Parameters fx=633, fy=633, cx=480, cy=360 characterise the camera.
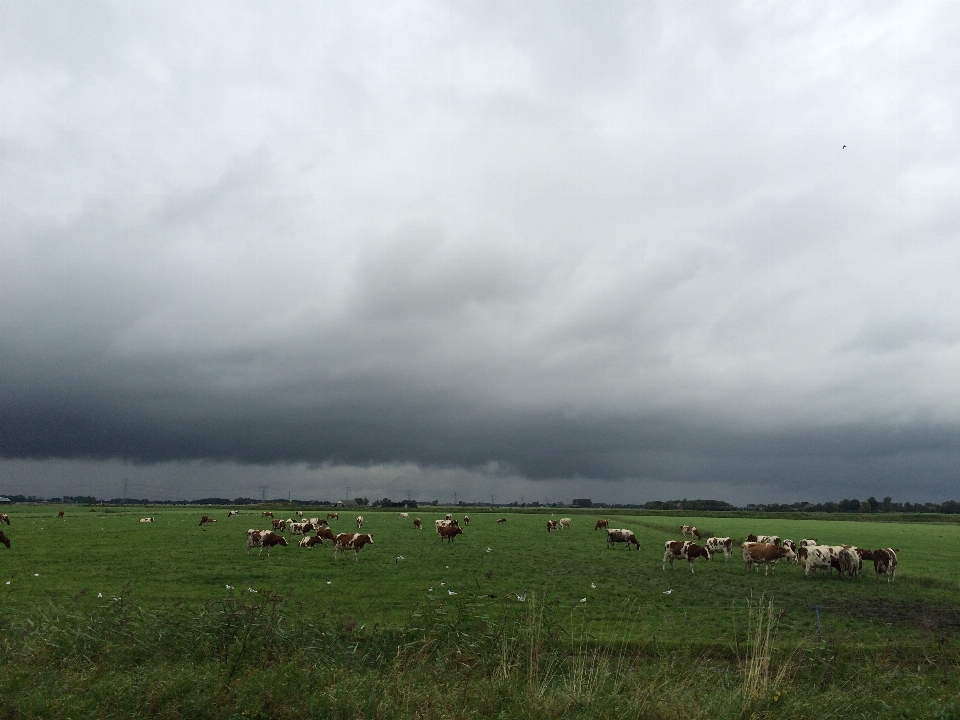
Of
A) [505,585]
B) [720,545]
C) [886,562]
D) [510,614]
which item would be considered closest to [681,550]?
[886,562]

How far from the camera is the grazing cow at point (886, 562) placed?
3111cm

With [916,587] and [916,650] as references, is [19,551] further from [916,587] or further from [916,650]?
[916,587]

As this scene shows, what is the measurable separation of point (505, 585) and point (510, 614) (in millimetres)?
6960

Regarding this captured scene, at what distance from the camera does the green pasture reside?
17828 mm

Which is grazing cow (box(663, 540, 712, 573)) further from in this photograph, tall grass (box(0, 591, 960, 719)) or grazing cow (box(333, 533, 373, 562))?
tall grass (box(0, 591, 960, 719))

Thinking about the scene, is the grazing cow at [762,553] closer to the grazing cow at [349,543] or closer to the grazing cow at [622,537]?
the grazing cow at [622,537]

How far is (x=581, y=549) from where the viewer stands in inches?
1662

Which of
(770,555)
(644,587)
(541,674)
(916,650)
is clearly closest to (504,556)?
(644,587)

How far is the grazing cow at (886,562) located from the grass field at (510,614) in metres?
0.69

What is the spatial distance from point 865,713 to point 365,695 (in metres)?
7.15

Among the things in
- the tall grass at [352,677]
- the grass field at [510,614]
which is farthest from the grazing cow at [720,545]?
the tall grass at [352,677]

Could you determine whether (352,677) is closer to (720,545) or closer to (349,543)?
(349,543)

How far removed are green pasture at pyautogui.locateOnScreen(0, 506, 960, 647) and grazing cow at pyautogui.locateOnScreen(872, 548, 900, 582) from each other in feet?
2.08

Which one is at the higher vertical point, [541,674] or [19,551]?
[541,674]
